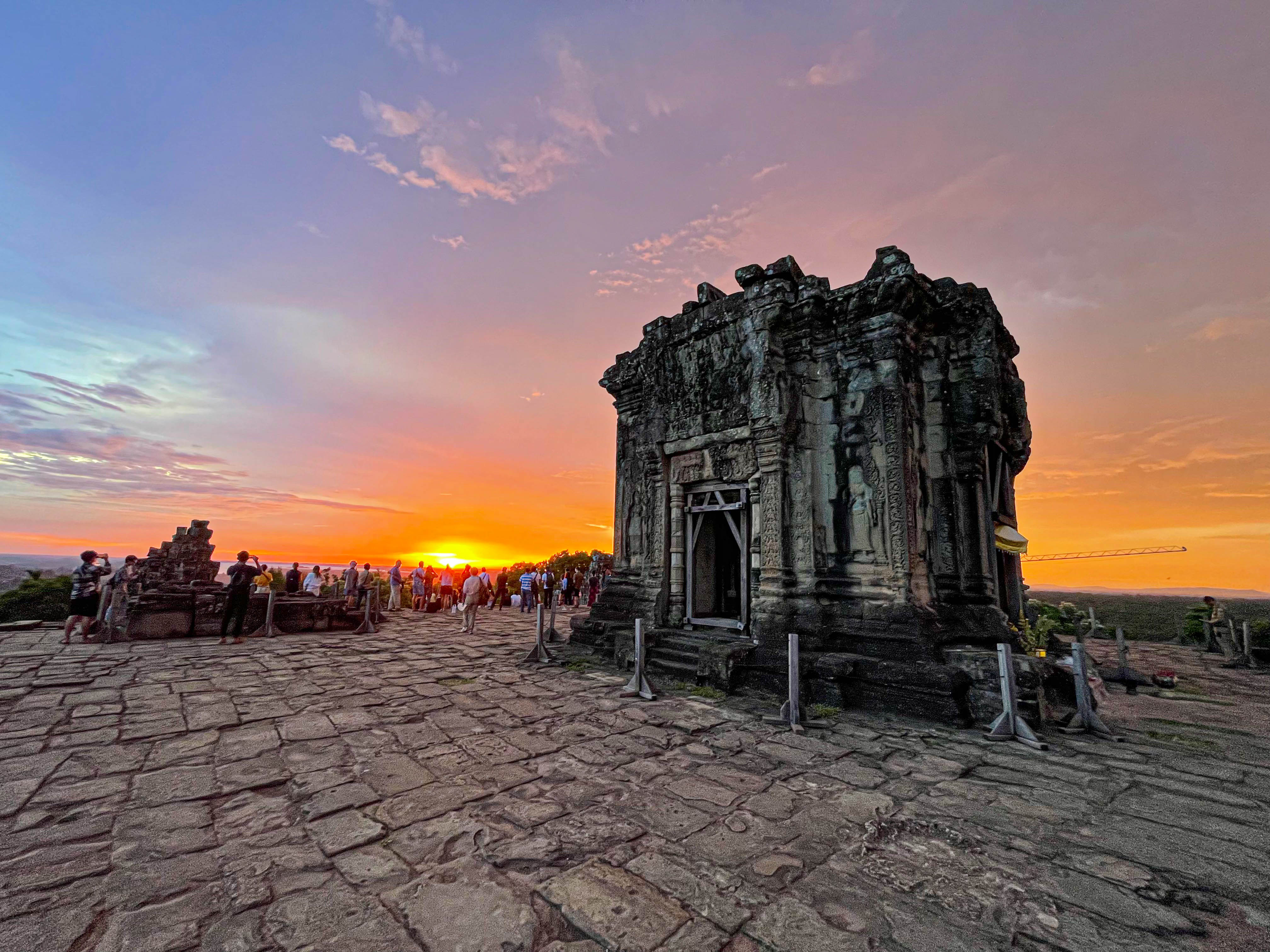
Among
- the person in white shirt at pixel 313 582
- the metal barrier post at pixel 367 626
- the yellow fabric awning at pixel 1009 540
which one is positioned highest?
the yellow fabric awning at pixel 1009 540

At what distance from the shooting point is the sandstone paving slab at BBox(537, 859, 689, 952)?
90.8 inches

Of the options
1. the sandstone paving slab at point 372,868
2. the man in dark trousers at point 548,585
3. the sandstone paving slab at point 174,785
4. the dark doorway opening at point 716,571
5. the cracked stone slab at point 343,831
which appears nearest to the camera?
the sandstone paving slab at point 372,868

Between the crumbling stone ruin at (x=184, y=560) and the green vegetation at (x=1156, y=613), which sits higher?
the crumbling stone ruin at (x=184, y=560)

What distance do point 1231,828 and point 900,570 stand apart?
3643 millimetres

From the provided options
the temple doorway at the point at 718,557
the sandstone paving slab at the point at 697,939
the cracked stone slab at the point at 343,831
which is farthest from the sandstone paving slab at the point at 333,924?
the temple doorway at the point at 718,557

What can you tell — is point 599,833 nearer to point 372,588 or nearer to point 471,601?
point 471,601

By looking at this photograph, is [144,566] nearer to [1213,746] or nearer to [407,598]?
[407,598]

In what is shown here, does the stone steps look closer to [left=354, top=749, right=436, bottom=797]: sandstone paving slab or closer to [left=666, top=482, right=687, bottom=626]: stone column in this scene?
[left=666, top=482, right=687, bottom=626]: stone column

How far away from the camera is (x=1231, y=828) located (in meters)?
3.41

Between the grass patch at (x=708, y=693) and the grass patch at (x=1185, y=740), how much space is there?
4558 millimetres

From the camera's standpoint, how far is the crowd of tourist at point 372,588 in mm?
9938

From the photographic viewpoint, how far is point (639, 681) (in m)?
6.87

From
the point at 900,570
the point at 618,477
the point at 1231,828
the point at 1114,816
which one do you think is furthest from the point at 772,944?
the point at 618,477

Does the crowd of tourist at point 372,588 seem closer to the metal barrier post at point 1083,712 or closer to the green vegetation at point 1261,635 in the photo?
the metal barrier post at point 1083,712
